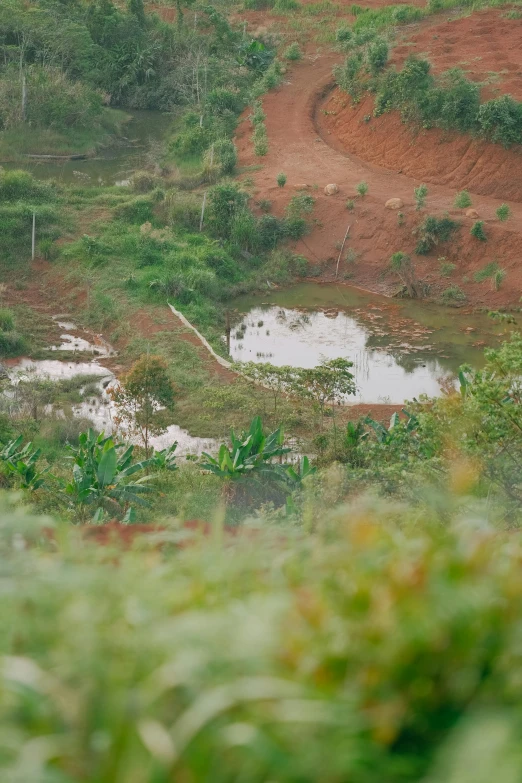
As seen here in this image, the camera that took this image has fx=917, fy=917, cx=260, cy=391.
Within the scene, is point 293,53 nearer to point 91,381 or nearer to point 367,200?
point 367,200

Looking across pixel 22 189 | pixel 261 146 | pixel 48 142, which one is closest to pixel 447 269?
pixel 261 146

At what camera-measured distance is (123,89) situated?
29.4 m

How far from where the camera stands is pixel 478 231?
18172 millimetres

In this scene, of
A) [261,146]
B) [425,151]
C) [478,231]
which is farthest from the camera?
[261,146]

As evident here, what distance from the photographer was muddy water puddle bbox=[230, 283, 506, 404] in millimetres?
14375

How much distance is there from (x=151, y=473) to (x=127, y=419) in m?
2.14

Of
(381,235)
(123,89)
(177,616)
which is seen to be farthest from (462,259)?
(177,616)

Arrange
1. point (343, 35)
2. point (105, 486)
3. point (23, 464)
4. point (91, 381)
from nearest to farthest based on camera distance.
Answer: point (105, 486)
point (23, 464)
point (91, 381)
point (343, 35)

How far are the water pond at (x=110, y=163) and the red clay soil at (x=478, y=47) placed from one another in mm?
7350

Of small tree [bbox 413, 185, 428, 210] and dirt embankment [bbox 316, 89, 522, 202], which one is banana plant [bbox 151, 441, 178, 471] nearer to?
small tree [bbox 413, 185, 428, 210]

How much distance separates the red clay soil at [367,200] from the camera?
59.4 feet

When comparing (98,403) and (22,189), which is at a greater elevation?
(22,189)

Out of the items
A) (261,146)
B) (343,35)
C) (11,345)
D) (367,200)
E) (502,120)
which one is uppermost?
(343,35)

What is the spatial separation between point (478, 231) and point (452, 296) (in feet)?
5.51
